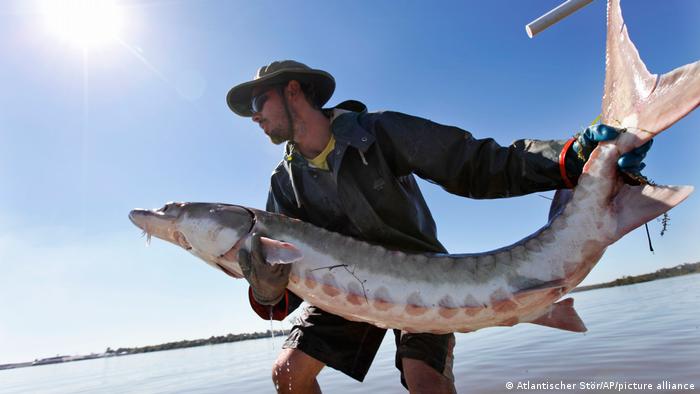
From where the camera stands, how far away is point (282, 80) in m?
3.75

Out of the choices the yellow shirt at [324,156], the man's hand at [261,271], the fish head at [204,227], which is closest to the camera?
the man's hand at [261,271]

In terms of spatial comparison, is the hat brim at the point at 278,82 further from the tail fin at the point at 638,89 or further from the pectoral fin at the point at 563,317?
the pectoral fin at the point at 563,317

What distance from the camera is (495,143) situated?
3.04 meters

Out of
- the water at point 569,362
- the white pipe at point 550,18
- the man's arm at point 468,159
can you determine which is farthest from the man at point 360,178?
the water at point 569,362

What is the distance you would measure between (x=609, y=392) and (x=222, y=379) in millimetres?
8148

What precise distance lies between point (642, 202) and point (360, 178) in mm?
1782

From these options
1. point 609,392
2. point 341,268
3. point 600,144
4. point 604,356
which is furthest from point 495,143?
point 604,356

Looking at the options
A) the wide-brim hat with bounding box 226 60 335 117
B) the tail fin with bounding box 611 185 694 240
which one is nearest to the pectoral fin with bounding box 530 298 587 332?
the tail fin with bounding box 611 185 694 240

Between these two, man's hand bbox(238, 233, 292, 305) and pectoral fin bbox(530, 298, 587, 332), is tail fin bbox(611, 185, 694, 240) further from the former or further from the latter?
man's hand bbox(238, 233, 292, 305)

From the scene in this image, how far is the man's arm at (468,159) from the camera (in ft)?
9.16

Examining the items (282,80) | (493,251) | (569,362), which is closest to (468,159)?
(493,251)

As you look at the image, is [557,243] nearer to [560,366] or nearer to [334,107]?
[334,107]

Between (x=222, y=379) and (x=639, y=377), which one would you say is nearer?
(x=639, y=377)

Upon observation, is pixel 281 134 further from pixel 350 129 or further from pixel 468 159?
pixel 468 159
